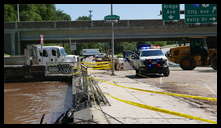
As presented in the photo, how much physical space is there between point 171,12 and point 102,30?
825 inches

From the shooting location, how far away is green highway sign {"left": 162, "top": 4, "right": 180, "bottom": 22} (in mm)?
26781

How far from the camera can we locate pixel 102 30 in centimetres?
4669

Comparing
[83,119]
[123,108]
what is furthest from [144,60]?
[83,119]

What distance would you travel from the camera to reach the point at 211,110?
8.59 meters

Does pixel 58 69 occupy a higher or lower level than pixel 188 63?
lower

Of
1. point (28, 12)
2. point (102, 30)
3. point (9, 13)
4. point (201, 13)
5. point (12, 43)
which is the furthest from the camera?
point (28, 12)

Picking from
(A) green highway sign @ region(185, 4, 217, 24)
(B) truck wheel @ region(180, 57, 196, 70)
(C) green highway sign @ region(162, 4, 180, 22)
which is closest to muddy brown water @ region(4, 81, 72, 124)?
(B) truck wheel @ region(180, 57, 196, 70)

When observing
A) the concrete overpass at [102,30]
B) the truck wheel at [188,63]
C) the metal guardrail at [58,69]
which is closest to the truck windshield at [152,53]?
the truck wheel at [188,63]

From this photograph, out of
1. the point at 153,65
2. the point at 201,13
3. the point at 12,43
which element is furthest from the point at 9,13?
the point at 153,65

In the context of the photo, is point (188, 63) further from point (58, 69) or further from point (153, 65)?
point (58, 69)

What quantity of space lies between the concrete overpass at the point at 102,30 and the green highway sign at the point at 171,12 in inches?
740

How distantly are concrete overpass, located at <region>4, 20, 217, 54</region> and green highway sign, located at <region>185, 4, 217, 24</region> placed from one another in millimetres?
19546
